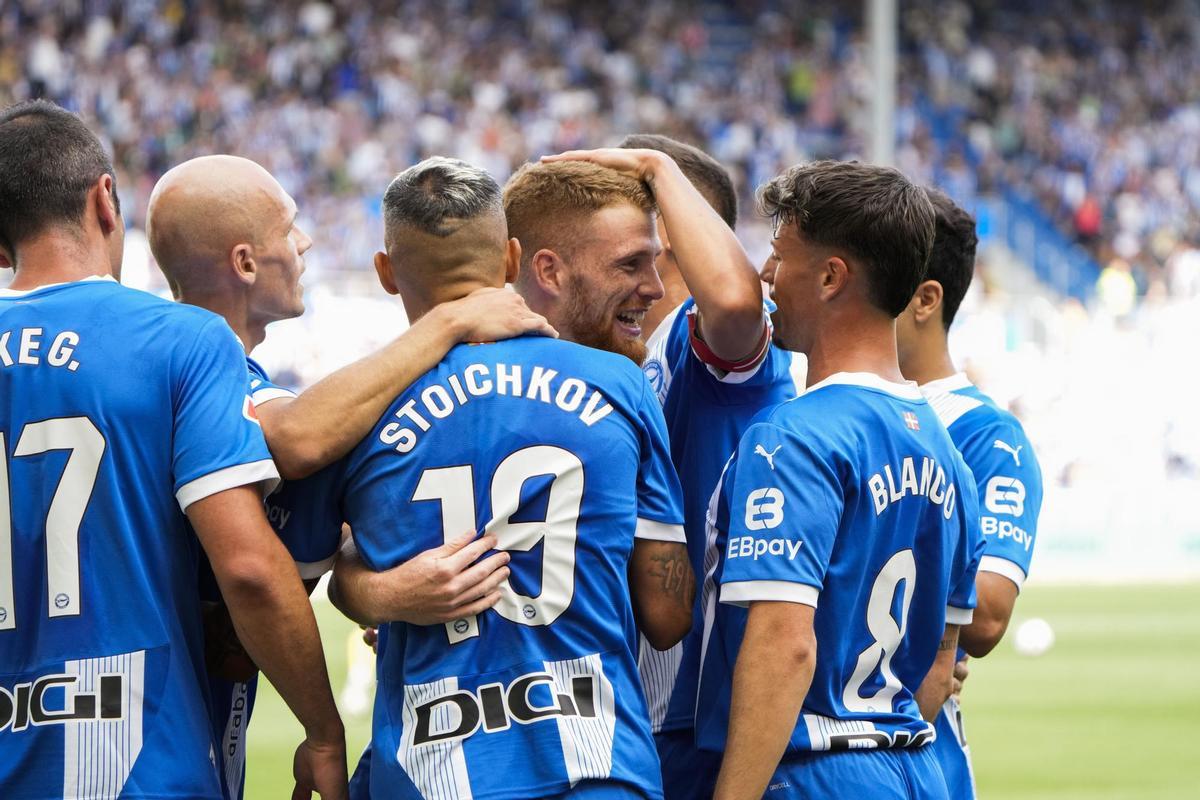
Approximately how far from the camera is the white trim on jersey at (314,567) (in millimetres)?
3059

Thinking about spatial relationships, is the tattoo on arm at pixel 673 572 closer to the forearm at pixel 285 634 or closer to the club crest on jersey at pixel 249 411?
the forearm at pixel 285 634

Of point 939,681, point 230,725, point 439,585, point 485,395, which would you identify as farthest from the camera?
point 939,681

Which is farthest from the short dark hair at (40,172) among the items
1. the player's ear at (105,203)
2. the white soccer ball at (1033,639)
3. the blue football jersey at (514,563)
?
the white soccer ball at (1033,639)

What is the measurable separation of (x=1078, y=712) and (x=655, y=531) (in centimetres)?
871

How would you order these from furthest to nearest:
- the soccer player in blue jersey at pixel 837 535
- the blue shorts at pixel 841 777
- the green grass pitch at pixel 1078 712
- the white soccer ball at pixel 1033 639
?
the white soccer ball at pixel 1033 639
the green grass pitch at pixel 1078 712
the blue shorts at pixel 841 777
the soccer player in blue jersey at pixel 837 535

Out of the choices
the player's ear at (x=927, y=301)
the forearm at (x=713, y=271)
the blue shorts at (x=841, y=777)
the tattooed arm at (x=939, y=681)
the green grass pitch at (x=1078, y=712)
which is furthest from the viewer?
the green grass pitch at (x=1078, y=712)

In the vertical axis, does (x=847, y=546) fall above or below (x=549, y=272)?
below

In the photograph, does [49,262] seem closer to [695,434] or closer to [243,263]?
[243,263]

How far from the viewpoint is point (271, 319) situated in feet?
11.3

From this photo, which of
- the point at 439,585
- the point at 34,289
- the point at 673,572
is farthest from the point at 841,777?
the point at 34,289

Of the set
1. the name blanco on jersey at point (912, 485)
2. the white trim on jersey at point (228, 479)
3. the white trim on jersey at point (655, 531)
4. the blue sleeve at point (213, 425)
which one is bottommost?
the white trim on jersey at point (655, 531)

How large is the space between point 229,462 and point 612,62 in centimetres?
2605

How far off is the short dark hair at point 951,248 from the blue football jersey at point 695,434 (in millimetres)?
537

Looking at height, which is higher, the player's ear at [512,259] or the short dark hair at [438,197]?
the short dark hair at [438,197]
